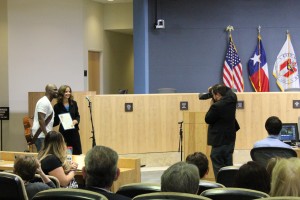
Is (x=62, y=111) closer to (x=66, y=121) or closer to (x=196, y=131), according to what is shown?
(x=66, y=121)

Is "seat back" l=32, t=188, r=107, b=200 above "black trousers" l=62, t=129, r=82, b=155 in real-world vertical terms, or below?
above

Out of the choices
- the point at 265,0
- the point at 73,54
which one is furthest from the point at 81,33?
the point at 265,0

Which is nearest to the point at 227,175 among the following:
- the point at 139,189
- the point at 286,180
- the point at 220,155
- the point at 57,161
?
the point at 139,189

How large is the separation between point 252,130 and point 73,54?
5.02 meters

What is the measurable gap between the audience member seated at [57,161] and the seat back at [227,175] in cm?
154

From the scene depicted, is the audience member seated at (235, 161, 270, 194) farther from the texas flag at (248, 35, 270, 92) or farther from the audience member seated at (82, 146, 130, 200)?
the texas flag at (248, 35, 270, 92)

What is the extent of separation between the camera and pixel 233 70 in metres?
13.3

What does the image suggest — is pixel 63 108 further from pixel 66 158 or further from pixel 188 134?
pixel 66 158

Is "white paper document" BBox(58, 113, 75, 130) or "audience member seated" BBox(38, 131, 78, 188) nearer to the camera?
"audience member seated" BBox(38, 131, 78, 188)

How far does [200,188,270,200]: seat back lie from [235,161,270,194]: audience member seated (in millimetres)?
368

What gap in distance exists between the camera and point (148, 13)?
13180mm

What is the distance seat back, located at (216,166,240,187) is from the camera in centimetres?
536

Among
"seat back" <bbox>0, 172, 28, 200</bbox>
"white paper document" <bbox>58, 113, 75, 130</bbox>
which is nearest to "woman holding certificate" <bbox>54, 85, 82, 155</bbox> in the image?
"white paper document" <bbox>58, 113, 75, 130</bbox>

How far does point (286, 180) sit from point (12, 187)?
2.09 m
